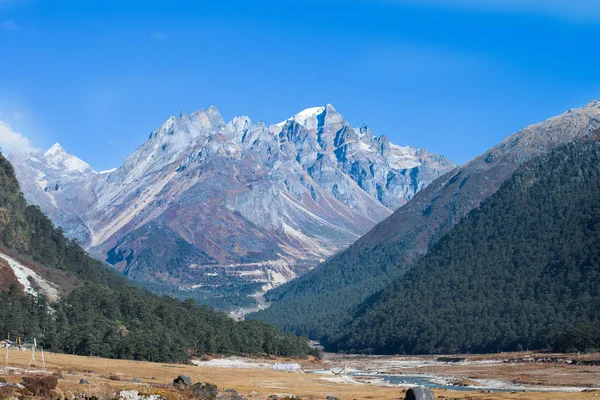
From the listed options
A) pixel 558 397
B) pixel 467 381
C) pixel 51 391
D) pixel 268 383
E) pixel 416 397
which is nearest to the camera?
pixel 51 391

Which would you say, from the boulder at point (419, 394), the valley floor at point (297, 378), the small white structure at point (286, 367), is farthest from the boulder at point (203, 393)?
the small white structure at point (286, 367)

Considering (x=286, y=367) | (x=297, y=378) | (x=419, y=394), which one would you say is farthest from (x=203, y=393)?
(x=286, y=367)

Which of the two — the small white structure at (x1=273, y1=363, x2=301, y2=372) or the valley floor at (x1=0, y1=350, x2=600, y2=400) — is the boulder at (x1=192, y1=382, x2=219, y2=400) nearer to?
the valley floor at (x1=0, y1=350, x2=600, y2=400)

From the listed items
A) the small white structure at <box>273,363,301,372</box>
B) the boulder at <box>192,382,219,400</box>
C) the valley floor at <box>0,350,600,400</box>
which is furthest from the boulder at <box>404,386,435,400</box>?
the small white structure at <box>273,363,301,372</box>

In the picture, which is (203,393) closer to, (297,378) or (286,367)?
(297,378)

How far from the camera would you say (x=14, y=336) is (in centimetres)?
15812

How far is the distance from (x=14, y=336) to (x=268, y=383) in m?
67.6

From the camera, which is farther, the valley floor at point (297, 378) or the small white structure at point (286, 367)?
the small white structure at point (286, 367)

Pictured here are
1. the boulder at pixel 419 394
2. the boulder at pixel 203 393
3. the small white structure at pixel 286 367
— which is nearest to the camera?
the boulder at pixel 203 393

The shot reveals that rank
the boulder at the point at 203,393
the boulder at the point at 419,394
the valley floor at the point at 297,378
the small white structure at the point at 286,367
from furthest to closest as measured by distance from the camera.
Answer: the small white structure at the point at 286,367, the valley floor at the point at 297,378, the boulder at the point at 419,394, the boulder at the point at 203,393

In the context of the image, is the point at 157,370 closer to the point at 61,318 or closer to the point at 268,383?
the point at 268,383

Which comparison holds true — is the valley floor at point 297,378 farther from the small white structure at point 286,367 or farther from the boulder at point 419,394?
the boulder at point 419,394

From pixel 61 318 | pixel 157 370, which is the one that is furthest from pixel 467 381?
pixel 61 318

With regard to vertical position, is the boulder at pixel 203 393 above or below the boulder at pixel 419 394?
above
